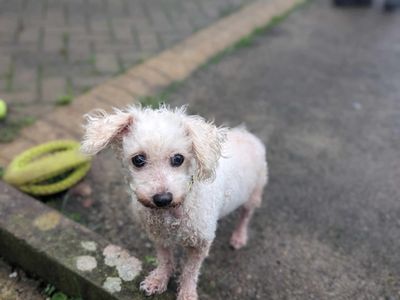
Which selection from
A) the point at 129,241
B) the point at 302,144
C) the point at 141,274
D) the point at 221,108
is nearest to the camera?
the point at 141,274

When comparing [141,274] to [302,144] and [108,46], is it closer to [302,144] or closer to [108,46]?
[302,144]

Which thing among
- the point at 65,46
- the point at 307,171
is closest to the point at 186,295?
the point at 307,171

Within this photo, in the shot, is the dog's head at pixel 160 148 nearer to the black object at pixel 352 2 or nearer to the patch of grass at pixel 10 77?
the patch of grass at pixel 10 77

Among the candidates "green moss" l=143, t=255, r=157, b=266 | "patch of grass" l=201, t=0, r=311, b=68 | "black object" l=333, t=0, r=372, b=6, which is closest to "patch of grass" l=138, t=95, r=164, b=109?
"patch of grass" l=201, t=0, r=311, b=68

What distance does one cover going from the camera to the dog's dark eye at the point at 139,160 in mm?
2133

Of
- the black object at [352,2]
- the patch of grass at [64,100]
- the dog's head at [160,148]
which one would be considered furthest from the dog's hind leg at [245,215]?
the black object at [352,2]

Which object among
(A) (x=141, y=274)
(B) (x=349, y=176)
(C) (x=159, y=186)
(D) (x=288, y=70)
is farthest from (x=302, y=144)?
(C) (x=159, y=186)

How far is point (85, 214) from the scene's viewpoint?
325cm

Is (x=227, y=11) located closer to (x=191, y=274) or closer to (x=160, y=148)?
(x=191, y=274)

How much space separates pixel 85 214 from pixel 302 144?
6.22 feet

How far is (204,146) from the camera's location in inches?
83.8

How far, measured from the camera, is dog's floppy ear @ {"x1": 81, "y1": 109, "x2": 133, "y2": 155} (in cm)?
211

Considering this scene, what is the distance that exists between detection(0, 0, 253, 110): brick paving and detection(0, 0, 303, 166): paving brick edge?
155 mm

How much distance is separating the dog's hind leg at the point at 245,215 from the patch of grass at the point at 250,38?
96.8 inches
